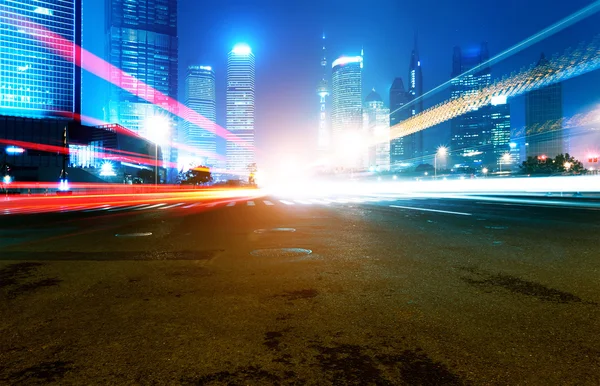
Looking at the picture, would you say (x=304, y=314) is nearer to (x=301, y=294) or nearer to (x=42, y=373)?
(x=301, y=294)

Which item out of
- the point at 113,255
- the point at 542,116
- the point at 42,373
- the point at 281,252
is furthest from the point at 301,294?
the point at 542,116

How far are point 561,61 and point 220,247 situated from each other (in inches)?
1542

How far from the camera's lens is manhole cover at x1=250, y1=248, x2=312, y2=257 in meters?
6.96

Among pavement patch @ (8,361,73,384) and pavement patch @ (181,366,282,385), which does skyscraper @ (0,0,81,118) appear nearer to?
pavement patch @ (8,361,73,384)

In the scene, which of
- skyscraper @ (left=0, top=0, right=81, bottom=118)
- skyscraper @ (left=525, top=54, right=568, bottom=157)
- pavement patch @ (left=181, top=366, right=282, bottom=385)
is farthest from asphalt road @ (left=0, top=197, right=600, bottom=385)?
skyscraper @ (left=0, top=0, right=81, bottom=118)

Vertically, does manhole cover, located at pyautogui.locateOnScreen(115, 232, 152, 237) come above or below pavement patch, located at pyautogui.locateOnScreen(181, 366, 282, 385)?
below

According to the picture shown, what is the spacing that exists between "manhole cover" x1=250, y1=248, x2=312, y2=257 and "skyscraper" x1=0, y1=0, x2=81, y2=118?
494 feet

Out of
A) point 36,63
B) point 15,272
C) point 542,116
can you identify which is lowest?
point 15,272

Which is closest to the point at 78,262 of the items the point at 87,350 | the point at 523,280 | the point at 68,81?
the point at 87,350

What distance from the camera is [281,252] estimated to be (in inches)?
285

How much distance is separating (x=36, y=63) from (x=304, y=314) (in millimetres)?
162000

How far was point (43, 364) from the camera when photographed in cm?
278

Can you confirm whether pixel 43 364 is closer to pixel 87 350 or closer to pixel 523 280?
pixel 87 350

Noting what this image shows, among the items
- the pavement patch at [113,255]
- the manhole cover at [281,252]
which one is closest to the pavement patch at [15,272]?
the pavement patch at [113,255]
